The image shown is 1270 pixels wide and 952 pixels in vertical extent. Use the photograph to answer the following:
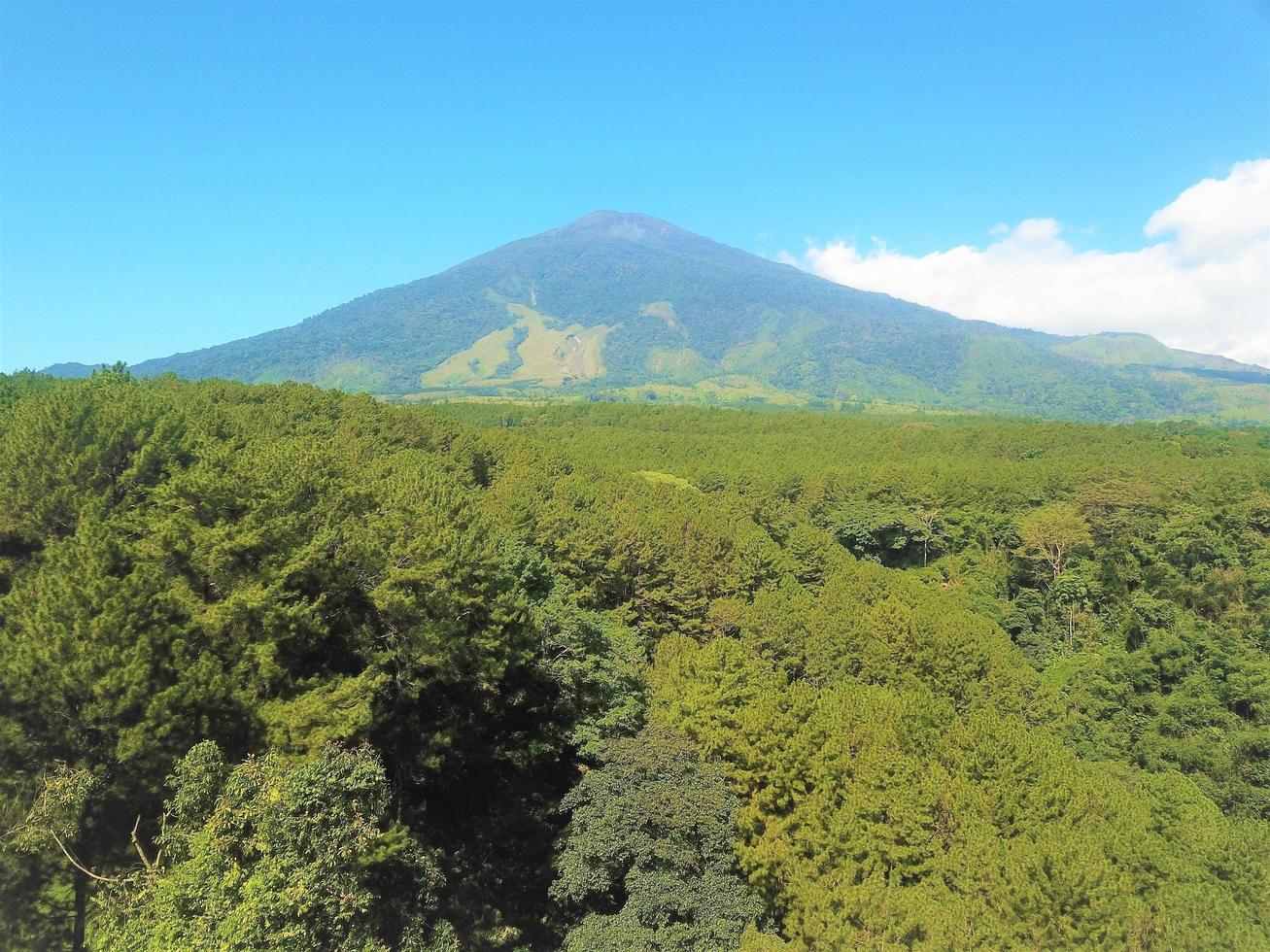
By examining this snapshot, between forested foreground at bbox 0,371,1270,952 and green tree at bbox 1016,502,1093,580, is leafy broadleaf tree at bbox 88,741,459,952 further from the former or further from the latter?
green tree at bbox 1016,502,1093,580

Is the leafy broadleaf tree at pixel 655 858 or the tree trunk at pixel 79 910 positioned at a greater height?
the tree trunk at pixel 79 910

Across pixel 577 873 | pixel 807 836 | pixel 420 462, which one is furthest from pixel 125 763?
pixel 420 462

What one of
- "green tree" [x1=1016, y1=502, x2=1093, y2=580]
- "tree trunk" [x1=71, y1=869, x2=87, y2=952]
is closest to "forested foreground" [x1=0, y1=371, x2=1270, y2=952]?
"tree trunk" [x1=71, y1=869, x2=87, y2=952]

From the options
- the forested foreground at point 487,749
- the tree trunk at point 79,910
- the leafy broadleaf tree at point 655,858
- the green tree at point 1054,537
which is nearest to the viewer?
the forested foreground at point 487,749

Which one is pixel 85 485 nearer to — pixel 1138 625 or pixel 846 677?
pixel 846 677

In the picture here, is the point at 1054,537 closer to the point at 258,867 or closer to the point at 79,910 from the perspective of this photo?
the point at 258,867

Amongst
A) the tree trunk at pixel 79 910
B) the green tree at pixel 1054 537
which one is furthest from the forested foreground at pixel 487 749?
the green tree at pixel 1054 537

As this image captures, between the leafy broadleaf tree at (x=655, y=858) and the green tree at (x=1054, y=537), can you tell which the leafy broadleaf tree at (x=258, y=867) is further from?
the green tree at (x=1054, y=537)

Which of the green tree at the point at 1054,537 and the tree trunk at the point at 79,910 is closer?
the tree trunk at the point at 79,910
